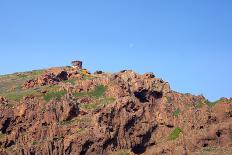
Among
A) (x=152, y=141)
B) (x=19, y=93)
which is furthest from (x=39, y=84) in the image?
(x=152, y=141)

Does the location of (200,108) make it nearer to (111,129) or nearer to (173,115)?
(173,115)

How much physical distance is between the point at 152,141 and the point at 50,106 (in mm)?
20953

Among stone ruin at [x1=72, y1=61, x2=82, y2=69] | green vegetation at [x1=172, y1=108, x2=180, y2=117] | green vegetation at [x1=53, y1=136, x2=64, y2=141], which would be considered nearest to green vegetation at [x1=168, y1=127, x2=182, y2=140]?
green vegetation at [x1=172, y1=108, x2=180, y2=117]

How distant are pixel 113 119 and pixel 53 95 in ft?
45.0

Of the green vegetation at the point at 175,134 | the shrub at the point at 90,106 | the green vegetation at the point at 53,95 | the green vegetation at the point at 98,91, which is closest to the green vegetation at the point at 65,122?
the green vegetation at the point at 53,95

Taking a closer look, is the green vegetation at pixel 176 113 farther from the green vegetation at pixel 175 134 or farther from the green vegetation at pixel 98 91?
the green vegetation at pixel 98 91

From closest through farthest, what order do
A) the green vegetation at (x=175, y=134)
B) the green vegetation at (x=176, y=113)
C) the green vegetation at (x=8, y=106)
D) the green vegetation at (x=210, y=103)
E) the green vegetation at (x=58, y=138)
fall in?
1. the green vegetation at (x=58, y=138)
2. the green vegetation at (x=8, y=106)
3. the green vegetation at (x=175, y=134)
4. the green vegetation at (x=176, y=113)
5. the green vegetation at (x=210, y=103)

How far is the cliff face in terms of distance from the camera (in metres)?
94.9

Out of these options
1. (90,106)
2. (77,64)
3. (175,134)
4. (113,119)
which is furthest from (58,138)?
(77,64)

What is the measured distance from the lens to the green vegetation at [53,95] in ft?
341

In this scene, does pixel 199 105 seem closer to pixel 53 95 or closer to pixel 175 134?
pixel 175 134

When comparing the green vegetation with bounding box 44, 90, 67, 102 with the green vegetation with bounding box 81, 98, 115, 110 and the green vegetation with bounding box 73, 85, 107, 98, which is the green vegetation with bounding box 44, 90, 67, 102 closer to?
the green vegetation with bounding box 73, 85, 107, 98

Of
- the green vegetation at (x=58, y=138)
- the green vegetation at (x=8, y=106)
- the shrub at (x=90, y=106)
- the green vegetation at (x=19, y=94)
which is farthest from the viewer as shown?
the shrub at (x=90, y=106)

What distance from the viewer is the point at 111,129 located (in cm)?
9856
